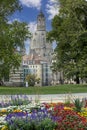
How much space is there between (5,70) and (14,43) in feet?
11.0

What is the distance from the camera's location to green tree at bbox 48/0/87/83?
232 ft

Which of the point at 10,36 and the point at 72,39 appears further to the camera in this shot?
the point at 72,39

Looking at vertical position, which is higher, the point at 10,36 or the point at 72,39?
the point at 72,39

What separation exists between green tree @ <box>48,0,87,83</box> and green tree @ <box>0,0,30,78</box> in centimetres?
1901

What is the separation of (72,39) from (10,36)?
22783 mm

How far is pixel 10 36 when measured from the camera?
50344 mm

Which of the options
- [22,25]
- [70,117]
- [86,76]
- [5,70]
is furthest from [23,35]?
[70,117]

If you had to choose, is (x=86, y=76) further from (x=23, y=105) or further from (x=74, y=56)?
(x=23, y=105)

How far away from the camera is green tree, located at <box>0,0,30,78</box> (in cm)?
4903

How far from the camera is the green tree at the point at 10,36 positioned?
4903 centimetres

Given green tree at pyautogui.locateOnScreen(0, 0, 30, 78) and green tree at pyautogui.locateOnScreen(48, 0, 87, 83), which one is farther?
green tree at pyautogui.locateOnScreen(48, 0, 87, 83)

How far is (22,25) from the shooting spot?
51.8m

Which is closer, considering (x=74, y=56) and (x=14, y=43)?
(x=14, y=43)

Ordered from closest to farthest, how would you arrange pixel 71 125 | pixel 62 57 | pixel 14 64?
pixel 71 125 < pixel 14 64 < pixel 62 57
